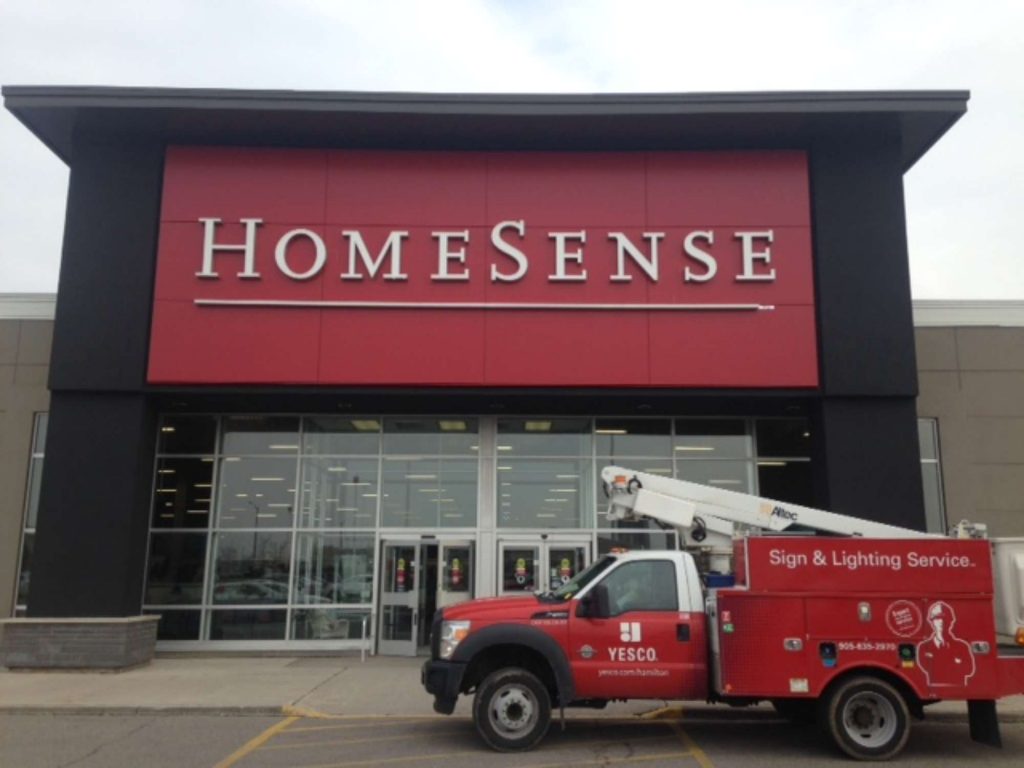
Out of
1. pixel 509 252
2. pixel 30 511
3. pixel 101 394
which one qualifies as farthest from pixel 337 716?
pixel 30 511

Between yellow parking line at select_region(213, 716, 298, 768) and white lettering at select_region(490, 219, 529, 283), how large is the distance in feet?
28.8

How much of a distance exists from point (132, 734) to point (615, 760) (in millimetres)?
5728

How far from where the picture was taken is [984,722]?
387 inches

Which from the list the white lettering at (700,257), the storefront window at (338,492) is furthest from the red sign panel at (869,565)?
the storefront window at (338,492)

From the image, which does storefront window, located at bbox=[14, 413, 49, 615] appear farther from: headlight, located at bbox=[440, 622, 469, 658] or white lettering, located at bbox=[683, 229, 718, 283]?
Result: white lettering, located at bbox=[683, 229, 718, 283]

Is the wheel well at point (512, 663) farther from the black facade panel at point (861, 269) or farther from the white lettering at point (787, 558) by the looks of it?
the black facade panel at point (861, 269)

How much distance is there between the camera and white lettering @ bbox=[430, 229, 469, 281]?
17672mm

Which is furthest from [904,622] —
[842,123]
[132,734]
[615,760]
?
[842,123]

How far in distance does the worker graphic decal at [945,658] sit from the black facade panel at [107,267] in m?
13.7

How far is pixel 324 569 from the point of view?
19.2m

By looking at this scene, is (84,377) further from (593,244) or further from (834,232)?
(834,232)

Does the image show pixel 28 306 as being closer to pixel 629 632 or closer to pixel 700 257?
pixel 700 257

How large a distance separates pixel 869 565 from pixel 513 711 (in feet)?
13.1

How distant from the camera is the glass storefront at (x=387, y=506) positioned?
18922mm
